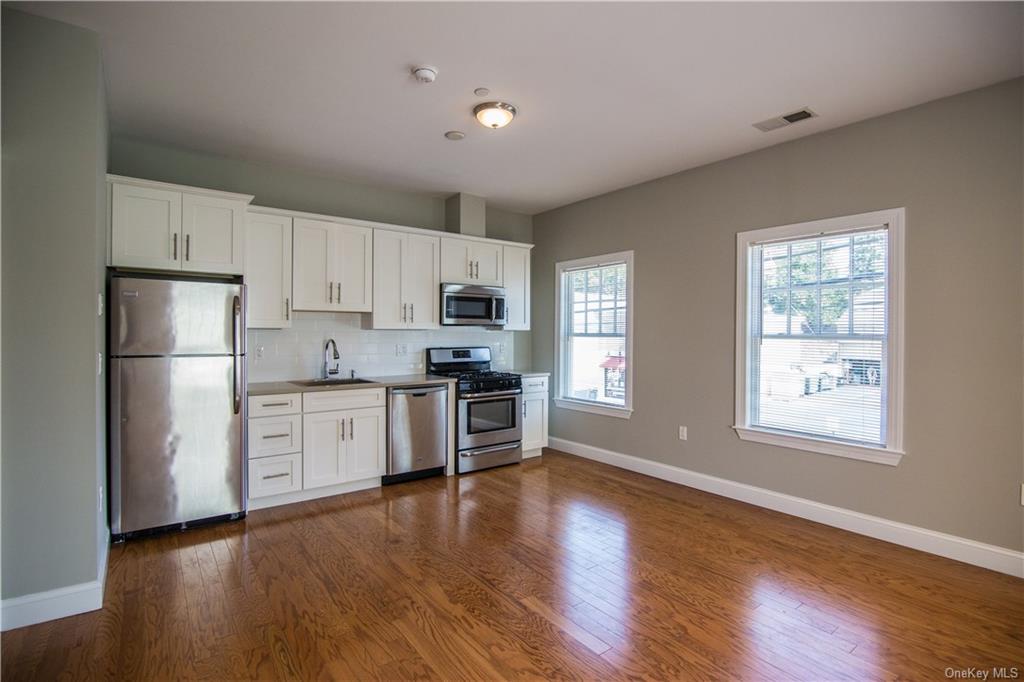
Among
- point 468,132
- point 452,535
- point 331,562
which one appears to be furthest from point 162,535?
point 468,132

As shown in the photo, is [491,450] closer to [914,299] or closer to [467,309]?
[467,309]

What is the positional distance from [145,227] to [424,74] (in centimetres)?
204

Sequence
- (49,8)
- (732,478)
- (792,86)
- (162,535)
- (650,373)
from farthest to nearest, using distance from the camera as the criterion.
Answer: (650,373) → (732,478) → (162,535) → (792,86) → (49,8)

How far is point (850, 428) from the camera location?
11.3ft

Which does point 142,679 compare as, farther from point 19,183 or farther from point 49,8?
point 49,8

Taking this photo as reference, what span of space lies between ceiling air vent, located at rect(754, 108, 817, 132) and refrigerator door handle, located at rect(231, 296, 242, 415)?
3.66m

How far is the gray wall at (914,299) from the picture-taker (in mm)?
2838

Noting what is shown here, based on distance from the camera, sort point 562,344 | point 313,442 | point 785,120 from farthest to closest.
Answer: point 562,344, point 313,442, point 785,120

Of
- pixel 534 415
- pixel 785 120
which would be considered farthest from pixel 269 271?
pixel 785 120

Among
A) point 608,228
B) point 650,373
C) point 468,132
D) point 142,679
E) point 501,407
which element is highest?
point 468,132

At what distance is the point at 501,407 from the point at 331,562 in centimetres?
240

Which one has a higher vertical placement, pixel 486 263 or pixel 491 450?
pixel 486 263

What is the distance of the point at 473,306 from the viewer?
16.8 ft

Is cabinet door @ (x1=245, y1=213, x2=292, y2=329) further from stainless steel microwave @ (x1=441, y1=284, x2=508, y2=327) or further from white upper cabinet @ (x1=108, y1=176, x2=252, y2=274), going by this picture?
stainless steel microwave @ (x1=441, y1=284, x2=508, y2=327)
